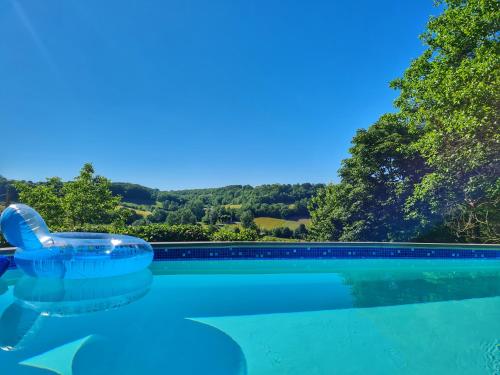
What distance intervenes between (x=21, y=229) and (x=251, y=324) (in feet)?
14.6

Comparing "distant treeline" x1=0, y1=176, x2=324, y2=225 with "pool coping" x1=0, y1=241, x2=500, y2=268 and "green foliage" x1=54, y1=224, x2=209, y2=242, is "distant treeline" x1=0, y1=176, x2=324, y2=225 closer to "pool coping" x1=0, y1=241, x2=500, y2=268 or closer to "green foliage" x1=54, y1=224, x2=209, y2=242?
"green foliage" x1=54, y1=224, x2=209, y2=242

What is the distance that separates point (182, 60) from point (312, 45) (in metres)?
6.22

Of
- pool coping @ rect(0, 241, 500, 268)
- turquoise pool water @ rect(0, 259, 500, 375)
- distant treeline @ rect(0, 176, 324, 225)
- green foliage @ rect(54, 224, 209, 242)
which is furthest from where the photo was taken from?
distant treeline @ rect(0, 176, 324, 225)

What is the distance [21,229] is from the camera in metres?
5.18

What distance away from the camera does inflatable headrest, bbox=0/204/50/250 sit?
17.0ft

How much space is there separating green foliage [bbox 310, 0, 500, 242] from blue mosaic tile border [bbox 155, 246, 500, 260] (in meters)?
1.24

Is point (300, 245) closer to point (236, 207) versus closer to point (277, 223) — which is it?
point (277, 223)

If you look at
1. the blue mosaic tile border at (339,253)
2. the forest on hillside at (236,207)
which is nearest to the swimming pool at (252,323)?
the blue mosaic tile border at (339,253)

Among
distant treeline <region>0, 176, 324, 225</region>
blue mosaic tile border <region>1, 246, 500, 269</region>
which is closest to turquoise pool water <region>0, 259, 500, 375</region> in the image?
blue mosaic tile border <region>1, 246, 500, 269</region>

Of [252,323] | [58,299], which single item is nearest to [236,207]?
[58,299]

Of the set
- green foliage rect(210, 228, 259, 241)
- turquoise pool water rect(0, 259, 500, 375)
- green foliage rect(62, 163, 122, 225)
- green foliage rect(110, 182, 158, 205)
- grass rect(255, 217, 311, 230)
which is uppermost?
green foliage rect(110, 182, 158, 205)

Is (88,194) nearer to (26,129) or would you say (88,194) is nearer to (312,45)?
(26,129)

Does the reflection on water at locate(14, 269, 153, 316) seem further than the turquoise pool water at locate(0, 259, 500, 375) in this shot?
Yes

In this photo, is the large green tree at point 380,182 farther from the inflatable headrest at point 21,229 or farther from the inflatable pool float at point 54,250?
the inflatable headrest at point 21,229
